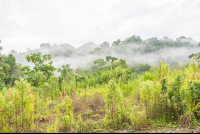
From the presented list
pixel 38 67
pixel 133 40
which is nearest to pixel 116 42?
pixel 133 40

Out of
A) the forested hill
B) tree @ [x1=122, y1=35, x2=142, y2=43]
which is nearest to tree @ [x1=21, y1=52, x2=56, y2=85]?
the forested hill

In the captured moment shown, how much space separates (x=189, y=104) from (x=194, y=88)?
0.32 m

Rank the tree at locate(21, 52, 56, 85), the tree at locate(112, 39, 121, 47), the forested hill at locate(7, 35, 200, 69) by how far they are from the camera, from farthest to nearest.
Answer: the tree at locate(112, 39, 121, 47) → the forested hill at locate(7, 35, 200, 69) → the tree at locate(21, 52, 56, 85)

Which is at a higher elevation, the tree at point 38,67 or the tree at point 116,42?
the tree at point 116,42

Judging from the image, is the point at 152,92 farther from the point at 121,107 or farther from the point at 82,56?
the point at 82,56

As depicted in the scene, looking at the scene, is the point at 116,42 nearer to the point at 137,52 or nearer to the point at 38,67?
the point at 137,52

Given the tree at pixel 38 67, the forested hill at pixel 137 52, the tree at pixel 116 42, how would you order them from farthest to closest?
the tree at pixel 116 42, the forested hill at pixel 137 52, the tree at pixel 38 67

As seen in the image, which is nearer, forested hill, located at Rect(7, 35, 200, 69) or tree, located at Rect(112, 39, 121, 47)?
forested hill, located at Rect(7, 35, 200, 69)

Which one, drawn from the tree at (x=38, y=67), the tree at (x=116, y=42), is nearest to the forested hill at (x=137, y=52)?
the tree at (x=116, y=42)

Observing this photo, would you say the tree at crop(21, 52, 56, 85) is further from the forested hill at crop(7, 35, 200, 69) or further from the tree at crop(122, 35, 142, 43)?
the tree at crop(122, 35, 142, 43)

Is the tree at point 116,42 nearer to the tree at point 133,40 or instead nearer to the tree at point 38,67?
the tree at point 133,40

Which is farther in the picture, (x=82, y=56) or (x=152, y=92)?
(x=82, y=56)

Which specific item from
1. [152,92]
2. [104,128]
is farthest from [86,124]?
[152,92]

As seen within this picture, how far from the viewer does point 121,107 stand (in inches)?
117
